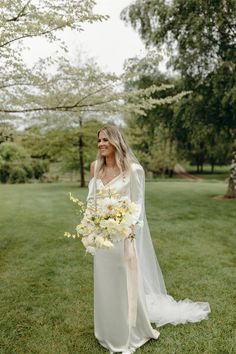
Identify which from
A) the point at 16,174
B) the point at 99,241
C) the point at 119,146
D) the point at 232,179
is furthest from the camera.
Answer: the point at 16,174

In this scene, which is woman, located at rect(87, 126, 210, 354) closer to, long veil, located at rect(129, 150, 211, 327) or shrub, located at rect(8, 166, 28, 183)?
long veil, located at rect(129, 150, 211, 327)

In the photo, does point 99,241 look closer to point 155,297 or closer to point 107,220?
point 107,220

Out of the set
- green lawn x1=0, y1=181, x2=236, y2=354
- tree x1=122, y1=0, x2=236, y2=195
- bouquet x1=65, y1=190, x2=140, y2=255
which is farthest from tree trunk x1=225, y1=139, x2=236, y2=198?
bouquet x1=65, y1=190, x2=140, y2=255

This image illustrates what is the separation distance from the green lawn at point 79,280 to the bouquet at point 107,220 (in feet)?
4.66

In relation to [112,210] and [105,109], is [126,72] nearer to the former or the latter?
[105,109]

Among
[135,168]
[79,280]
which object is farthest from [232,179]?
[135,168]

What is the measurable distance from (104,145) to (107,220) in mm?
893

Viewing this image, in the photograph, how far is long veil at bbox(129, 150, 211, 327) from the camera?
15.6 ft

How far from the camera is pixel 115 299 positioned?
421cm

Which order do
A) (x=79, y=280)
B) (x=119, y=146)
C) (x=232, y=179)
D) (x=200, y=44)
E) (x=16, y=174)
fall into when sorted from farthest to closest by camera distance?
(x=16, y=174) < (x=232, y=179) < (x=200, y=44) < (x=79, y=280) < (x=119, y=146)

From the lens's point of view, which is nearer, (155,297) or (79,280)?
(155,297)

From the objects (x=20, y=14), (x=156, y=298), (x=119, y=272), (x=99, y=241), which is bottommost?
(x=156, y=298)

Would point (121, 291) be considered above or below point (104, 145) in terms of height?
below

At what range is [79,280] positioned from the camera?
667 centimetres
